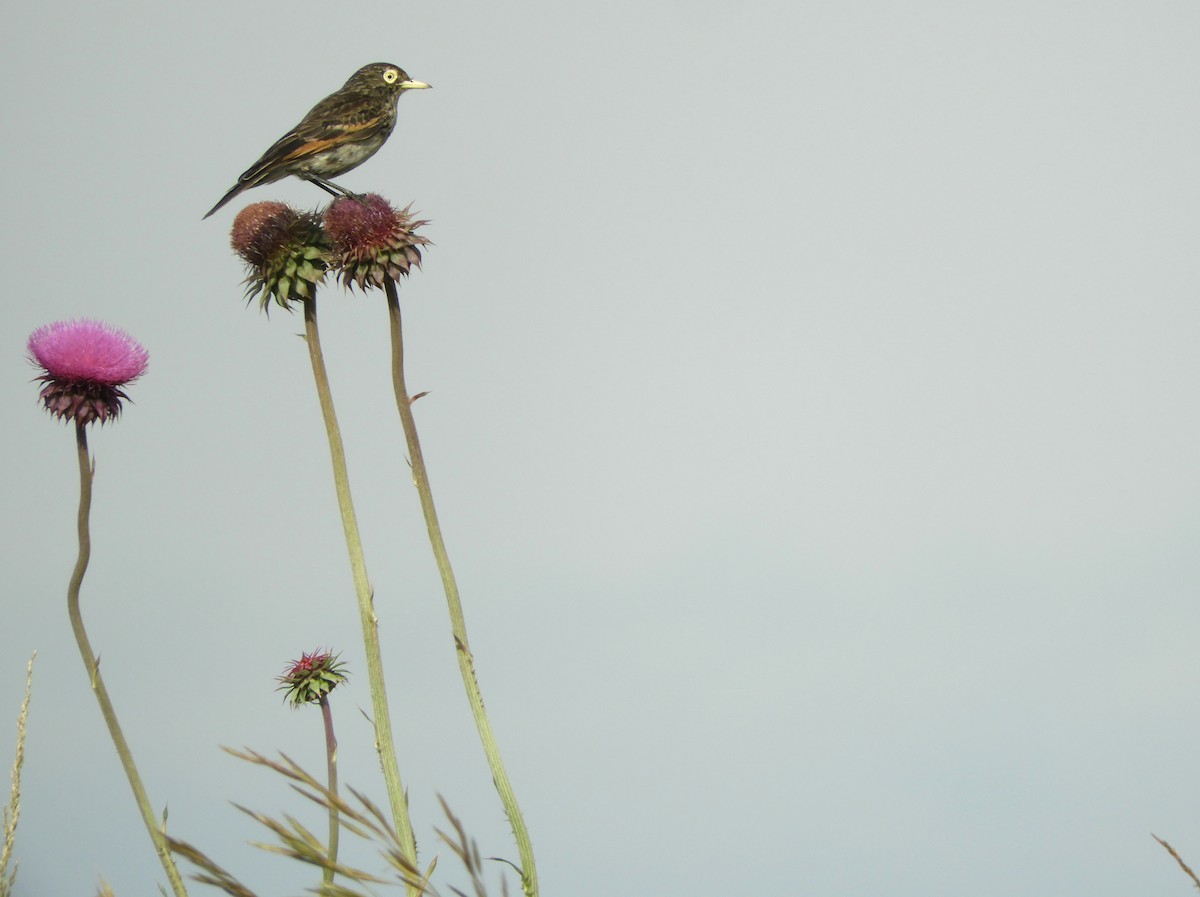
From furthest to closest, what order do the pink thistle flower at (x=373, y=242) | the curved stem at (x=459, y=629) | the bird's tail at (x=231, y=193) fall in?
1. the bird's tail at (x=231, y=193)
2. the pink thistle flower at (x=373, y=242)
3. the curved stem at (x=459, y=629)

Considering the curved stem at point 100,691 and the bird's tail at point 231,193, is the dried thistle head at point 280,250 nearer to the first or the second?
the bird's tail at point 231,193

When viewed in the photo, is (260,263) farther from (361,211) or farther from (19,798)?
(19,798)

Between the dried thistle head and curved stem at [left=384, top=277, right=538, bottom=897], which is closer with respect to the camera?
curved stem at [left=384, top=277, right=538, bottom=897]

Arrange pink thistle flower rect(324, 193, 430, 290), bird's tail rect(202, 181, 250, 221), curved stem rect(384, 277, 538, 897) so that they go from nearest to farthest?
1. curved stem rect(384, 277, 538, 897)
2. pink thistle flower rect(324, 193, 430, 290)
3. bird's tail rect(202, 181, 250, 221)

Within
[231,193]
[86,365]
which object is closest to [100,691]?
[86,365]

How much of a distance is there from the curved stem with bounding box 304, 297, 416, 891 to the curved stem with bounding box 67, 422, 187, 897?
1.15 meters

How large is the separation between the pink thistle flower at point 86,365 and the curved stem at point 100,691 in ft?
3.91

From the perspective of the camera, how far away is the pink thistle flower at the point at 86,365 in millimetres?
8555

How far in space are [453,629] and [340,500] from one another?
1.16 metres

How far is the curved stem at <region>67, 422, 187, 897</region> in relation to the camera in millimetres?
6545

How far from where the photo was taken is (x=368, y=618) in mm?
7234

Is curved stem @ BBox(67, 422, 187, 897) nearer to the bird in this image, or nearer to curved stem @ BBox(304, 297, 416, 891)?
curved stem @ BBox(304, 297, 416, 891)

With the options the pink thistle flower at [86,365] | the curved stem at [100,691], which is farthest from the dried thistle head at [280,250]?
the curved stem at [100,691]

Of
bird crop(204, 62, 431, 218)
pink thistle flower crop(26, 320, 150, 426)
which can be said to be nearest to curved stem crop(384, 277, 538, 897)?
pink thistle flower crop(26, 320, 150, 426)
